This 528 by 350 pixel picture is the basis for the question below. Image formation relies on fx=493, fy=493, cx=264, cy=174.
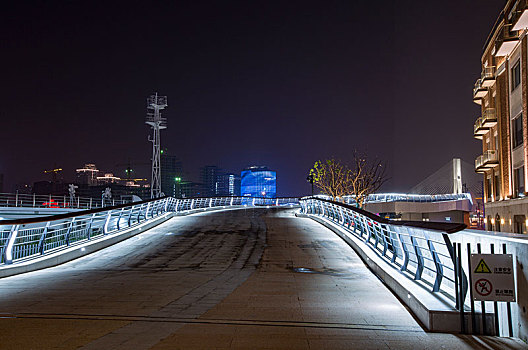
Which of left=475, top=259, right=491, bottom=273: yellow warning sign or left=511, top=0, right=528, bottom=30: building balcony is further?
left=511, top=0, right=528, bottom=30: building balcony

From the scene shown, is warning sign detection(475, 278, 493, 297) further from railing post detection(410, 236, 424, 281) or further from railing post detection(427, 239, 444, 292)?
railing post detection(410, 236, 424, 281)

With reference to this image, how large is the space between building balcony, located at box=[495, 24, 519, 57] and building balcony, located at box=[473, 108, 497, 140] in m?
7.65

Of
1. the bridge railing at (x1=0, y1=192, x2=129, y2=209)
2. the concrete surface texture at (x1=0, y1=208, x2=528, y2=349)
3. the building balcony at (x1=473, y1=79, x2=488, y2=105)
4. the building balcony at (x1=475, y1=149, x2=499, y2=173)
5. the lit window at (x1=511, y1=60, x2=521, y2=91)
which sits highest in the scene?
the building balcony at (x1=473, y1=79, x2=488, y2=105)

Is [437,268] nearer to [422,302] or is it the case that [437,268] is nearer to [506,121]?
[422,302]

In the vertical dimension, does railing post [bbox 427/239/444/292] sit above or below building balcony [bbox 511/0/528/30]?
below

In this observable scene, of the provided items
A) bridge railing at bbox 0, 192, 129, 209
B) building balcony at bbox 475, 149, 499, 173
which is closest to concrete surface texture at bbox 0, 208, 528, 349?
bridge railing at bbox 0, 192, 129, 209

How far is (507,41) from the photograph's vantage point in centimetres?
3225

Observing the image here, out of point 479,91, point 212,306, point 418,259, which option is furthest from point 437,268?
point 479,91

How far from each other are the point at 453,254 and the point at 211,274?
6100 millimetres

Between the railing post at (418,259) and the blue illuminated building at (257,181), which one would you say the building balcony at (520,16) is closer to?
the railing post at (418,259)

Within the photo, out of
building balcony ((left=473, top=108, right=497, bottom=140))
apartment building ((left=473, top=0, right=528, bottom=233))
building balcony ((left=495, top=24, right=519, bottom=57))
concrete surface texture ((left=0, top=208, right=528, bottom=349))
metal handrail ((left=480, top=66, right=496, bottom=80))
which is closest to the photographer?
concrete surface texture ((left=0, top=208, right=528, bottom=349))

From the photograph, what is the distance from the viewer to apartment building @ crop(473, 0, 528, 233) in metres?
31.1

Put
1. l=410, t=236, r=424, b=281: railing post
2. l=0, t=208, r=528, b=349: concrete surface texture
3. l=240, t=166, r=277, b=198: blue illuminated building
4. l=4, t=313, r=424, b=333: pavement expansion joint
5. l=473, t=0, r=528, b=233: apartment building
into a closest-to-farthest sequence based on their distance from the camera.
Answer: l=0, t=208, r=528, b=349: concrete surface texture
l=4, t=313, r=424, b=333: pavement expansion joint
l=410, t=236, r=424, b=281: railing post
l=473, t=0, r=528, b=233: apartment building
l=240, t=166, r=277, b=198: blue illuminated building

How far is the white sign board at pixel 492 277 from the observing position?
17.9 ft
